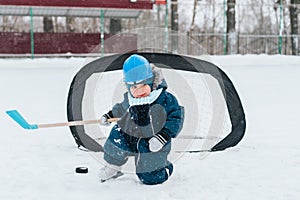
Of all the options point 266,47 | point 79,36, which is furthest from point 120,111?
point 266,47

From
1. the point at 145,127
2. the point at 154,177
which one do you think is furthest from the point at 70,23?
the point at 154,177

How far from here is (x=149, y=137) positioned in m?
2.67

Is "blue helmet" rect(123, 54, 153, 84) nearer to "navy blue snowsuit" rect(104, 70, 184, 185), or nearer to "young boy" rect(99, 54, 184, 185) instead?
"young boy" rect(99, 54, 184, 185)

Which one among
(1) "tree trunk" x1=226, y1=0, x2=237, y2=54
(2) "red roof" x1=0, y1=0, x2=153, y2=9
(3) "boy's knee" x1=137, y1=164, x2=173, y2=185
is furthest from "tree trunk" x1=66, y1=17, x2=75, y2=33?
(3) "boy's knee" x1=137, y1=164, x2=173, y2=185

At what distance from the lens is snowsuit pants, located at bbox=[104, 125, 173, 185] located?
2.61m

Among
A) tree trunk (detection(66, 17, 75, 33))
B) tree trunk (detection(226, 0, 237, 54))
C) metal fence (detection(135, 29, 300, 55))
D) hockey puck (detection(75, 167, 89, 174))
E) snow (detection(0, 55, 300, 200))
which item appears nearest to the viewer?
snow (detection(0, 55, 300, 200))

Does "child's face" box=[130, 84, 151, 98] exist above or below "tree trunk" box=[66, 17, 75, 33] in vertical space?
below

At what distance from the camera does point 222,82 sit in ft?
10.5

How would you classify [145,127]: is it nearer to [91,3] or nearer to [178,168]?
[178,168]

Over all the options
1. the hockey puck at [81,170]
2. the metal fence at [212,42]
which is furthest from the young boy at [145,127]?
the metal fence at [212,42]

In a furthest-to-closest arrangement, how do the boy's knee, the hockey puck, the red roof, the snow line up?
the red roof, the hockey puck, the boy's knee, the snow

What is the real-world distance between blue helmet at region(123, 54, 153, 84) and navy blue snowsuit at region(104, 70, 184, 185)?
0.15m

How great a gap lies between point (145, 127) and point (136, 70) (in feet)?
1.12

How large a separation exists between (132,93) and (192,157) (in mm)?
742
